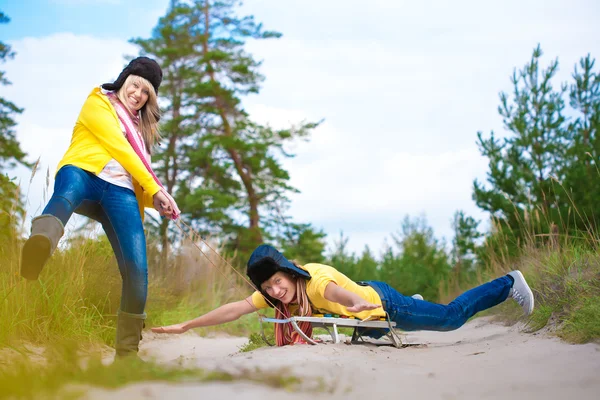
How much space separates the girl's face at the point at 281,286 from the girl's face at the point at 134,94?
1.41 meters

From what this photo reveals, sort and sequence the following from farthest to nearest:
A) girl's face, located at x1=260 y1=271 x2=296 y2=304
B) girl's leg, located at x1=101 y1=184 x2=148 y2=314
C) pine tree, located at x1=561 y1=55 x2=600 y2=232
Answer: pine tree, located at x1=561 y1=55 x2=600 y2=232
girl's face, located at x1=260 y1=271 x2=296 y2=304
girl's leg, located at x1=101 y1=184 x2=148 y2=314

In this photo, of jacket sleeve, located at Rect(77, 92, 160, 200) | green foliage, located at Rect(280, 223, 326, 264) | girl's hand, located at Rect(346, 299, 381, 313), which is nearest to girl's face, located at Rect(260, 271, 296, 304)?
girl's hand, located at Rect(346, 299, 381, 313)

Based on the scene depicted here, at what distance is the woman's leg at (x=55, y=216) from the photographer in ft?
10.2

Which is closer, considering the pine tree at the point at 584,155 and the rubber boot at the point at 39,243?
the rubber boot at the point at 39,243

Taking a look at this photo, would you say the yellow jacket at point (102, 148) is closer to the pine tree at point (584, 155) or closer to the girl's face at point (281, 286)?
the girl's face at point (281, 286)

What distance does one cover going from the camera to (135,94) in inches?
152

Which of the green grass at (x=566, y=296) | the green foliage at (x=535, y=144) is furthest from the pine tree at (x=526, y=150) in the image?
the green grass at (x=566, y=296)

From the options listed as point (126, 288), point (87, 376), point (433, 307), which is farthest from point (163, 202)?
point (433, 307)

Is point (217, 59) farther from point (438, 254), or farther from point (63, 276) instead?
point (63, 276)

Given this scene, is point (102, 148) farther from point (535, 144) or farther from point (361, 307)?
point (535, 144)

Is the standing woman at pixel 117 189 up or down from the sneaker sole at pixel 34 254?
up

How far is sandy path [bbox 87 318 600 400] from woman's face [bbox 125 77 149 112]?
1.65 metres

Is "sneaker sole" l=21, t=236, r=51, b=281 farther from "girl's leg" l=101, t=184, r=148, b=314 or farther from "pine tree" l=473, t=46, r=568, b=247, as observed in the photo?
"pine tree" l=473, t=46, r=568, b=247

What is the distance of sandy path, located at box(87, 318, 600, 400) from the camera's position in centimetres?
232
